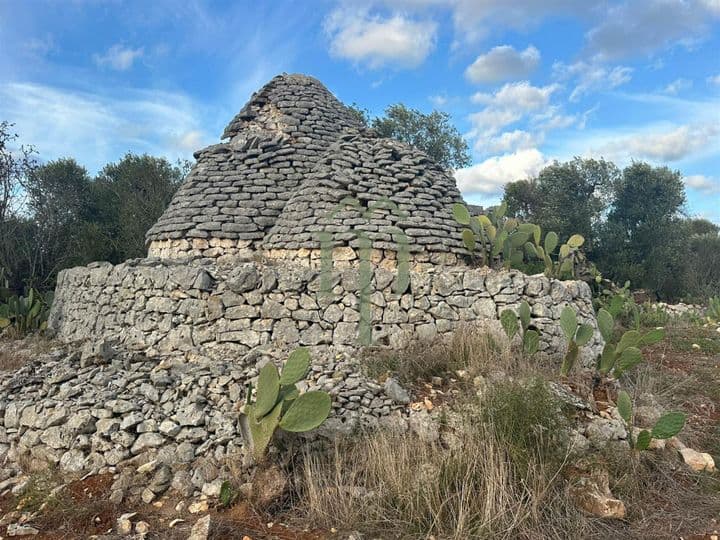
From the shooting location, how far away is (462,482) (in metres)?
3.37

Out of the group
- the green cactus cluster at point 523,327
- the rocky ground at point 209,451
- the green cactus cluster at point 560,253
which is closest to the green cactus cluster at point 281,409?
the rocky ground at point 209,451

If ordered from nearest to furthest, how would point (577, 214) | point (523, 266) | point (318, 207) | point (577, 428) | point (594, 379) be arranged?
point (577, 428), point (594, 379), point (318, 207), point (523, 266), point (577, 214)

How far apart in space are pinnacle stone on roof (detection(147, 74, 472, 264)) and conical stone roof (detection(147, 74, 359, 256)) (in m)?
0.02

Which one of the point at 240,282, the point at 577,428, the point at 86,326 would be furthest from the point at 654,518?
the point at 86,326

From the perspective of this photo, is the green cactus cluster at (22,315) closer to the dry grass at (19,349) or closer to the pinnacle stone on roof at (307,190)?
the dry grass at (19,349)

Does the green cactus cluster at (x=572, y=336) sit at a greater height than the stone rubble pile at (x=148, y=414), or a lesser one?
greater

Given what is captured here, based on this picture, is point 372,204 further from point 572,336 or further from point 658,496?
point 658,496

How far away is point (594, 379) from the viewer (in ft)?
17.3

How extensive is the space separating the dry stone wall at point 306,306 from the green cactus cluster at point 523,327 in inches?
15.1

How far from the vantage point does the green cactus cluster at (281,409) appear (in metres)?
3.71

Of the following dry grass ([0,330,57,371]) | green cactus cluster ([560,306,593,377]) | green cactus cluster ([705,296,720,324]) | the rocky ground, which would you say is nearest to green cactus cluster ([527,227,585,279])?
the rocky ground

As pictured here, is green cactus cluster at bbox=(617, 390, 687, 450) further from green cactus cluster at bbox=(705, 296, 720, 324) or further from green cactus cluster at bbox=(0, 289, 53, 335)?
green cactus cluster at bbox=(0, 289, 53, 335)

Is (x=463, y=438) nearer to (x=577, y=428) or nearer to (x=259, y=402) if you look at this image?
(x=577, y=428)

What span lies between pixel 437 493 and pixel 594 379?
9.42 ft
